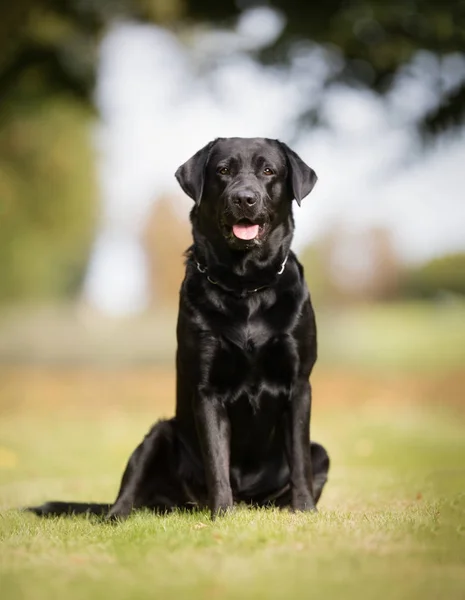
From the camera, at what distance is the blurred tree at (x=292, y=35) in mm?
6352

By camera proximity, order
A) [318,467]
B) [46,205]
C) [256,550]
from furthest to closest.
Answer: [46,205] → [318,467] → [256,550]

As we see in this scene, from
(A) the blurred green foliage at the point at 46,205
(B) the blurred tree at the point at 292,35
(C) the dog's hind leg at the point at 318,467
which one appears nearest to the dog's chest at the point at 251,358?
(C) the dog's hind leg at the point at 318,467

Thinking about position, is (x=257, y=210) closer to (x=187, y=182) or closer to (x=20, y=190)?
(x=187, y=182)

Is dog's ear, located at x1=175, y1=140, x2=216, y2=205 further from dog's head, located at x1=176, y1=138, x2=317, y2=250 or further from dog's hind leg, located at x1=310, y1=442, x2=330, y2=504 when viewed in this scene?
dog's hind leg, located at x1=310, y1=442, x2=330, y2=504

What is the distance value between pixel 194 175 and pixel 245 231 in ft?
1.22

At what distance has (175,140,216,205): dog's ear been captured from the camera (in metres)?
3.55

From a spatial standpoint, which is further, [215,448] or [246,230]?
[246,230]

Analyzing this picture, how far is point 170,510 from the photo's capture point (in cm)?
360

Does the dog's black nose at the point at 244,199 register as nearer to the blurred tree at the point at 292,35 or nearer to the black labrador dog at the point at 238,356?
the black labrador dog at the point at 238,356

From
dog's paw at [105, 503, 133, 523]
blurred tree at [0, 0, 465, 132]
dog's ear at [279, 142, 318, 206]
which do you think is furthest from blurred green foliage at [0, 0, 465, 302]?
dog's paw at [105, 503, 133, 523]

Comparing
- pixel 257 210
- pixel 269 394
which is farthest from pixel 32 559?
pixel 257 210

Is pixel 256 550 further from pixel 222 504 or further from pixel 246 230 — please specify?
pixel 246 230

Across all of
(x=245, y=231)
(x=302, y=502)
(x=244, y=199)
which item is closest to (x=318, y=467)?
(x=302, y=502)

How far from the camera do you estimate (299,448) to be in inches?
132
